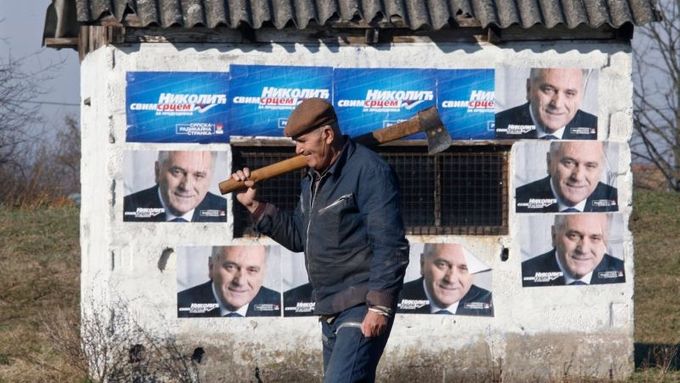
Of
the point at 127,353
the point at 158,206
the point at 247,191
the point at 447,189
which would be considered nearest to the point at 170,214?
the point at 158,206

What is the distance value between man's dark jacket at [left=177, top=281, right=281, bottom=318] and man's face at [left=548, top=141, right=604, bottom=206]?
2.37 metres

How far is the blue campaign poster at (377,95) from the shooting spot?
9.41m

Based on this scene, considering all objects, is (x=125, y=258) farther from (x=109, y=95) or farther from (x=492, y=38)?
(x=492, y=38)

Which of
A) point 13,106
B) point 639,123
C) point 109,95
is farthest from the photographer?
point 639,123

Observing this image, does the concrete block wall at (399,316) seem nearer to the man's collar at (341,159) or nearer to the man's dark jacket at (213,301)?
the man's dark jacket at (213,301)

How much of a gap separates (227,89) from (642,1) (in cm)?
325

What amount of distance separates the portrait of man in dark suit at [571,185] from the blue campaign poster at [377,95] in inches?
41.7

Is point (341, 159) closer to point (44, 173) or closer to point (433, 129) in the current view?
point (433, 129)

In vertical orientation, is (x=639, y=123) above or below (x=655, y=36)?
below

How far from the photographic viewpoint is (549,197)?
31.7 ft

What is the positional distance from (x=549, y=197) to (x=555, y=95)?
2.61 feet

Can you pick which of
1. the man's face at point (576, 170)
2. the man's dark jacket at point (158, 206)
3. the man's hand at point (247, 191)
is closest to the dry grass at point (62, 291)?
the man's dark jacket at point (158, 206)

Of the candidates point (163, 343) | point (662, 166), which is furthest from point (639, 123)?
point (163, 343)

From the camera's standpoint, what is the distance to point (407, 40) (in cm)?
946
